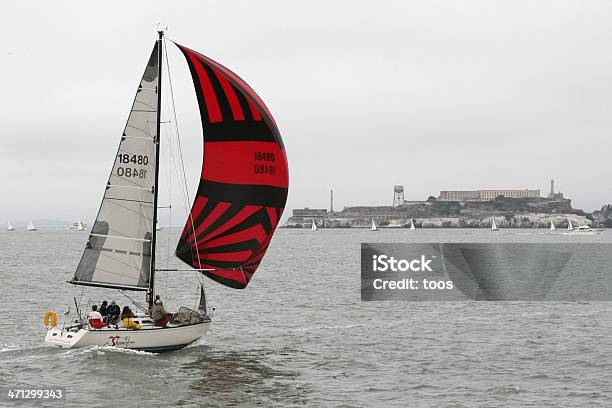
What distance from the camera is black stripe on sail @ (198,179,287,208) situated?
28.1 metres

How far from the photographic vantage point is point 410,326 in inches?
1473

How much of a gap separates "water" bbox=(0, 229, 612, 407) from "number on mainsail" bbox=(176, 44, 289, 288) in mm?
4055

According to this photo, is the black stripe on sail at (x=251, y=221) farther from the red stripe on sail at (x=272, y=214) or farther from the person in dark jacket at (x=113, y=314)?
the person in dark jacket at (x=113, y=314)

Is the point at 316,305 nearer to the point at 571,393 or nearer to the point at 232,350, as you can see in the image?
the point at 232,350

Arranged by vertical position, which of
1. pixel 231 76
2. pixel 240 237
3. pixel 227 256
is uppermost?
pixel 231 76

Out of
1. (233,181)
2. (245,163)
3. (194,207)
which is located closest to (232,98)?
(245,163)

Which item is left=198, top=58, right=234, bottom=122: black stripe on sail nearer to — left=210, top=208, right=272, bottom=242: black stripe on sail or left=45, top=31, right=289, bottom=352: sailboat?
left=45, top=31, right=289, bottom=352: sailboat

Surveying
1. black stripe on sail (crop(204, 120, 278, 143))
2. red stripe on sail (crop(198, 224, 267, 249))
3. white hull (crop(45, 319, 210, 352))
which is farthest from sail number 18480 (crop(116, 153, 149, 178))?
white hull (crop(45, 319, 210, 352))

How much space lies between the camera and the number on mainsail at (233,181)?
27.9 meters

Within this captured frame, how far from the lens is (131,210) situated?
27.1 metres

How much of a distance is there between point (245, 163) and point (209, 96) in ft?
9.63

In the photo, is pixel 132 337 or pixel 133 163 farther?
pixel 133 163

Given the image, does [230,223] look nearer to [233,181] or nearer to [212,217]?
[212,217]

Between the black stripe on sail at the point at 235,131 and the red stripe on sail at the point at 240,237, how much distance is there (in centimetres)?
353
